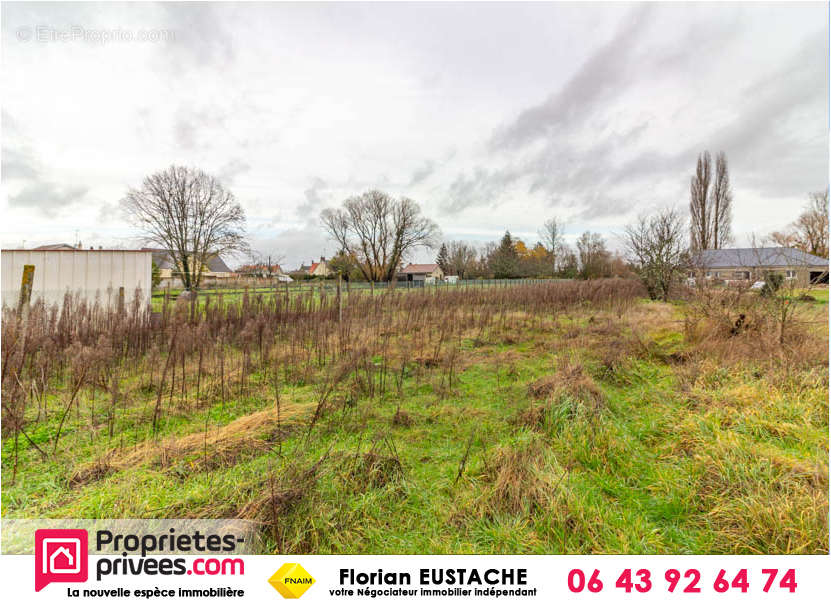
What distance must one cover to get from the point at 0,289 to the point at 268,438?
340 inches

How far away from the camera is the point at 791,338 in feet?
15.4

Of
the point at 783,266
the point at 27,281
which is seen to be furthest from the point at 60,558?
the point at 783,266

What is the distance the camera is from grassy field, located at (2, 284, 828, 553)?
6.20ft

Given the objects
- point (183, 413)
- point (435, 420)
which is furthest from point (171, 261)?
point (435, 420)

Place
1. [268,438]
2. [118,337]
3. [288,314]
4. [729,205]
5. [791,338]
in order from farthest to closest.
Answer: [729,205] < [288,314] < [118,337] < [791,338] < [268,438]

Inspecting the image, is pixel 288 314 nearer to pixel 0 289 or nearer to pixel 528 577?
pixel 0 289

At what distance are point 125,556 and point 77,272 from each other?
902cm

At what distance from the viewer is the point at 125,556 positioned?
5.65ft

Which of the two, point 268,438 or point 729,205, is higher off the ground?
point 729,205

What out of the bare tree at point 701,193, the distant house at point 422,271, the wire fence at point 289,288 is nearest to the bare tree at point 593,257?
the bare tree at point 701,193

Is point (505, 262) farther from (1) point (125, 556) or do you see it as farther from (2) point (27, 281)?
(1) point (125, 556)

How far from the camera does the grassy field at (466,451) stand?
189 cm

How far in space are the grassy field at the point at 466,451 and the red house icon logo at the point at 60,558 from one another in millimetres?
202

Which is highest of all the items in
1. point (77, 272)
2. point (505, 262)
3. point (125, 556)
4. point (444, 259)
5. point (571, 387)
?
point (444, 259)
